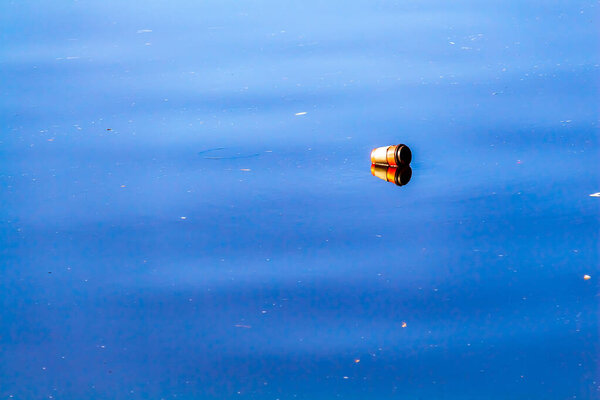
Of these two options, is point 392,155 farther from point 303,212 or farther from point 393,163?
point 303,212

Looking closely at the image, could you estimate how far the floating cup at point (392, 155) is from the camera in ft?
8.33

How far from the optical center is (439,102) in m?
3.00

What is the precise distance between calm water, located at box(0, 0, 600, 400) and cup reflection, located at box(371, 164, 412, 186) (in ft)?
0.10

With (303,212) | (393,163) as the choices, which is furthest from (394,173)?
(303,212)

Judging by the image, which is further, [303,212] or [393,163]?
[393,163]

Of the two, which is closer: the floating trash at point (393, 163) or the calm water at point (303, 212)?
the calm water at point (303, 212)

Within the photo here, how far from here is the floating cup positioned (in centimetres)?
254

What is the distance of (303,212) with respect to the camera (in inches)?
91.9

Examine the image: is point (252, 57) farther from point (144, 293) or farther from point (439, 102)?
point (144, 293)

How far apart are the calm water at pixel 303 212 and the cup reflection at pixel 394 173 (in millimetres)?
31

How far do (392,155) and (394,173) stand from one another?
0.06 m

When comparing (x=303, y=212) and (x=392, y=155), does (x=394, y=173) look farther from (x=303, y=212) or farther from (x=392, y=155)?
(x=303, y=212)

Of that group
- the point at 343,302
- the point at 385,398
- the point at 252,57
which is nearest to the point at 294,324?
the point at 343,302

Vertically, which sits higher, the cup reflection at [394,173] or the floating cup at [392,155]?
the floating cup at [392,155]
